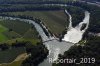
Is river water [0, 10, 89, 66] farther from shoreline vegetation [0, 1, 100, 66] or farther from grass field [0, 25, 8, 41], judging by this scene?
grass field [0, 25, 8, 41]

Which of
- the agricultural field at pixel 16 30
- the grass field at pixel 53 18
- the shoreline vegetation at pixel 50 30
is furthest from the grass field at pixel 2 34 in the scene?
the grass field at pixel 53 18

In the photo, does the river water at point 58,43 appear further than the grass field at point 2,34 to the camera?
No

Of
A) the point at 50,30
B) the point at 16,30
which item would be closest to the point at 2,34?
the point at 16,30

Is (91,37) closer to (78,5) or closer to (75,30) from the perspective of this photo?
(75,30)

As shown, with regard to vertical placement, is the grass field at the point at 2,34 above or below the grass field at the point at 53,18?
below

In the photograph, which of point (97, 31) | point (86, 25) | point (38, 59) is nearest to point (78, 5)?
point (86, 25)

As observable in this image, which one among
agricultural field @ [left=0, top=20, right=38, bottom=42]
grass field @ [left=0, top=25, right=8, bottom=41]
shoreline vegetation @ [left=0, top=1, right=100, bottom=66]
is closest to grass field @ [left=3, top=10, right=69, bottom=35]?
shoreline vegetation @ [left=0, top=1, right=100, bottom=66]

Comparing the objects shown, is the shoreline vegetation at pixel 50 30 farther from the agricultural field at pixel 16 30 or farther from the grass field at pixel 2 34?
the grass field at pixel 2 34

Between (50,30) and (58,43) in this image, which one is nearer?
(58,43)

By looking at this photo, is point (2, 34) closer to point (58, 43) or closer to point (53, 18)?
point (58, 43)
